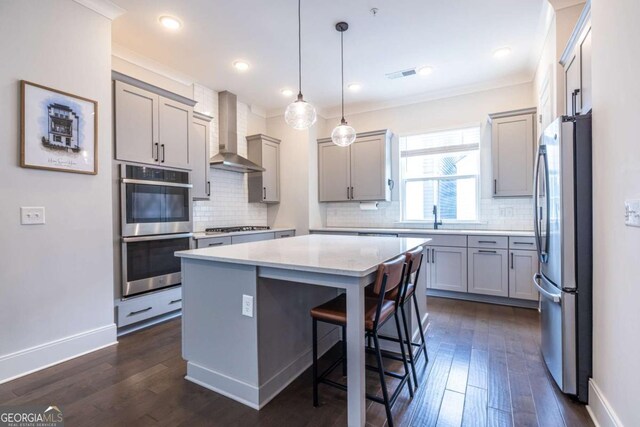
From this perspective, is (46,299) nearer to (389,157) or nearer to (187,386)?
(187,386)

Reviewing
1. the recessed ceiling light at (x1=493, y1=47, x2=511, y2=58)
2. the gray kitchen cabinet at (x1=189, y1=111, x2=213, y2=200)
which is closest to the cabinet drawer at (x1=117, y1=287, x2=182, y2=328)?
the gray kitchen cabinet at (x1=189, y1=111, x2=213, y2=200)

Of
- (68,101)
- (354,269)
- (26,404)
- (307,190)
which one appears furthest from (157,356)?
(307,190)

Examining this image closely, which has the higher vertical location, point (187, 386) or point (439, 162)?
point (439, 162)

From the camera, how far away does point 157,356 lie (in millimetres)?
2510

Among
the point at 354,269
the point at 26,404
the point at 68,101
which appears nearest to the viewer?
the point at 354,269

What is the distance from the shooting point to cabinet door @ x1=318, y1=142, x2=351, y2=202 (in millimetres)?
5098

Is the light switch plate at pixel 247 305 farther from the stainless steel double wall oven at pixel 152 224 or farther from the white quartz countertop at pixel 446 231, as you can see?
the white quartz countertop at pixel 446 231

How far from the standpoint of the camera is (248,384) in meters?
1.88

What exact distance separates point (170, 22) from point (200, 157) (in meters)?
1.52

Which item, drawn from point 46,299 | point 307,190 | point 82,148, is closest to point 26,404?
point 46,299

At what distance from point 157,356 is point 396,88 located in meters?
4.36

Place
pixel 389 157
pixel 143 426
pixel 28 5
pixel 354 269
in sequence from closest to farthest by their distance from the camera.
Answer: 1. pixel 354 269
2. pixel 143 426
3. pixel 28 5
4. pixel 389 157

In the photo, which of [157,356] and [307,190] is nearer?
[157,356]

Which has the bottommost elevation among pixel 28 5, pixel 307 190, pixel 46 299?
pixel 46 299
